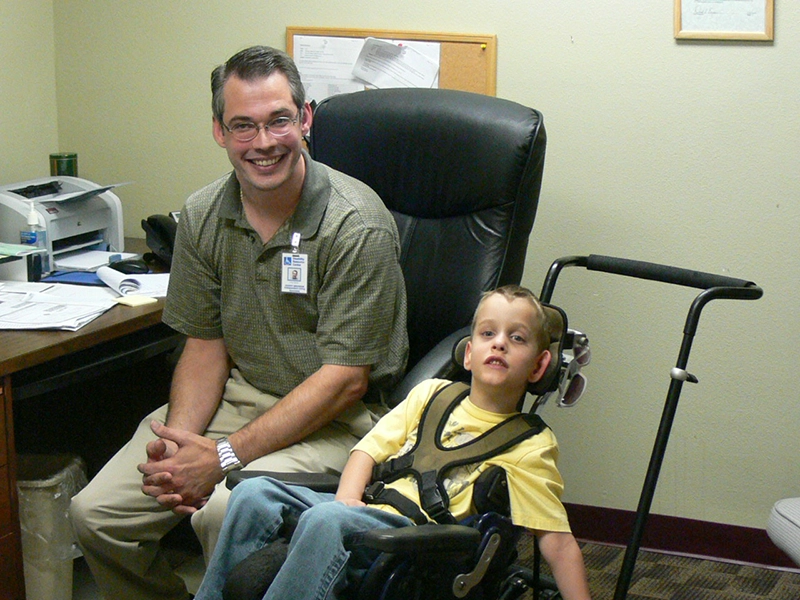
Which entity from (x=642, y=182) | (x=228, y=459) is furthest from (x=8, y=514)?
(x=642, y=182)

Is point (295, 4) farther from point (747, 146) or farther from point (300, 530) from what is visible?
point (300, 530)

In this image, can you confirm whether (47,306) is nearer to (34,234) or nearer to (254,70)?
(34,234)

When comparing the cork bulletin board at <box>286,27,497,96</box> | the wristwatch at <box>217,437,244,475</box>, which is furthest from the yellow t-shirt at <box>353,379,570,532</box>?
the cork bulletin board at <box>286,27,497,96</box>

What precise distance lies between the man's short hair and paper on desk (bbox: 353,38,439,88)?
67cm

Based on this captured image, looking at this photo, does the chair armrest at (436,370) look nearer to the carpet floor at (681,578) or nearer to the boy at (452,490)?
the boy at (452,490)

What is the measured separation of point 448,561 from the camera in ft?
4.71

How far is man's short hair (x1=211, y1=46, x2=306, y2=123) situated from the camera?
185 cm

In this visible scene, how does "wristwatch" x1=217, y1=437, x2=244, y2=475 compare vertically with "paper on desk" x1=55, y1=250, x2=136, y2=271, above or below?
below

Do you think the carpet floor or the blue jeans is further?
the carpet floor

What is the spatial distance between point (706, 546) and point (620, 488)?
272mm

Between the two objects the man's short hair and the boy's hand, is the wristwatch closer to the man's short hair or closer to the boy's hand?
the boy's hand

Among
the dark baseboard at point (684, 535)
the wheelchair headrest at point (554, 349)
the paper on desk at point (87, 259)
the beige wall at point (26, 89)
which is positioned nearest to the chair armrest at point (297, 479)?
the wheelchair headrest at point (554, 349)

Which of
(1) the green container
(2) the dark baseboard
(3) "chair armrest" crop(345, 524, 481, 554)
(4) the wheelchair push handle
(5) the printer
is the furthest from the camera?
(1) the green container

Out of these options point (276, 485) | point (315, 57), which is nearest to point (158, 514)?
point (276, 485)
